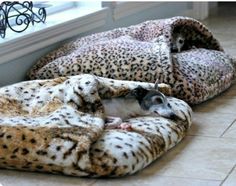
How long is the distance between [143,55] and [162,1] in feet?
7.22

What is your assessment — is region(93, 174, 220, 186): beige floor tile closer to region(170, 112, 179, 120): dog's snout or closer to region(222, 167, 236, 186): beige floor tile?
region(222, 167, 236, 186): beige floor tile

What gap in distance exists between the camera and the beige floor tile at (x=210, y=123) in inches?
126

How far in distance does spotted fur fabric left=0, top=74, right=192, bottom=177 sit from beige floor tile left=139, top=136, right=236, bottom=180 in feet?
0.14

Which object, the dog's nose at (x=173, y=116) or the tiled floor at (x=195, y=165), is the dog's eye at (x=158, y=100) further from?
the tiled floor at (x=195, y=165)

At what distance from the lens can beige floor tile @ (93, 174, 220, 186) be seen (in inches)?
103

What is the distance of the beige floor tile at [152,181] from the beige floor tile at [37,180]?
0.25 feet

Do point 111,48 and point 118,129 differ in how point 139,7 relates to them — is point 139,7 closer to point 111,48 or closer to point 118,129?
point 111,48

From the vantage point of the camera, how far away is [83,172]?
8.74 ft

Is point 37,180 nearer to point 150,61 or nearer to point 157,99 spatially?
point 157,99

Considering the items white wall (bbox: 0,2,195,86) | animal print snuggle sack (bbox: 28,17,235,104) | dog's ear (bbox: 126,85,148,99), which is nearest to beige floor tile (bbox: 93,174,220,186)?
dog's ear (bbox: 126,85,148,99)

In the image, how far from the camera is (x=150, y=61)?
354cm

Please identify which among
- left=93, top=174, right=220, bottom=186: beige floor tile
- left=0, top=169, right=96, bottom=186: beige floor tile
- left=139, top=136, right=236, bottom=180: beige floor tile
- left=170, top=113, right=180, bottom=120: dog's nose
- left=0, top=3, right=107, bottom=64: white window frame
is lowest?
left=139, top=136, right=236, bottom=180: beige floor tile

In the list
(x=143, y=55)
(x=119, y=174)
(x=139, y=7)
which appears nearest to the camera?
(x=119, y=174)

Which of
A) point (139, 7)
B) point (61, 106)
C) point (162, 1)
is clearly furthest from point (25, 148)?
point (162, 1)
